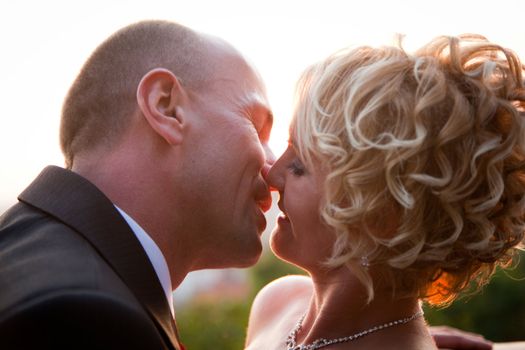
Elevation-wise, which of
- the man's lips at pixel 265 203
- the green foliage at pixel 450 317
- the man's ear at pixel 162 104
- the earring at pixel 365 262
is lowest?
the green foliage at pixel 450 317

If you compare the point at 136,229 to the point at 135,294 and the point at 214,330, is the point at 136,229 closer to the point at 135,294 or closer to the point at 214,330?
the point at 135,294

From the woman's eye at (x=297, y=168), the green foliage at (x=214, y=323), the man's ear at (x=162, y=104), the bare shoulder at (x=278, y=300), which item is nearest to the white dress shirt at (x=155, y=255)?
the man's ear at (x=162, y=104)

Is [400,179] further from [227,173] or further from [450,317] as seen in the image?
[450,317]

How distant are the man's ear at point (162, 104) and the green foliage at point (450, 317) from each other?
444 cm

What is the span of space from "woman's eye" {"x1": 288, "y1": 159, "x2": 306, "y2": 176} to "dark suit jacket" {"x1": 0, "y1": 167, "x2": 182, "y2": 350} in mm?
844

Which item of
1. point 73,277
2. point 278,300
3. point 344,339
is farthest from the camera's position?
point 278,300

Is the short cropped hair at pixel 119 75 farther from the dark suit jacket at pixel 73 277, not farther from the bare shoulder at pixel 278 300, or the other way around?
the bare shoulder at pixel 278 300

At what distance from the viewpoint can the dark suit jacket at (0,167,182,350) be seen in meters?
2.17

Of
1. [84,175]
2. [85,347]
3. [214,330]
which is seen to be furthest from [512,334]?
[85,347]

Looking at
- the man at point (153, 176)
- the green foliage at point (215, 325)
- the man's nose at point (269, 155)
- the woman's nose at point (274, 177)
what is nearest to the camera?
the man at point (153, 176)

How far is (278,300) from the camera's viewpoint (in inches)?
164

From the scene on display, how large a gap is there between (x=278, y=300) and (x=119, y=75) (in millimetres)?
1671

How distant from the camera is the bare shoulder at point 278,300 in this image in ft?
13.3

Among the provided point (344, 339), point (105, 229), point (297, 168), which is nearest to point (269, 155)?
point (297, 168)
